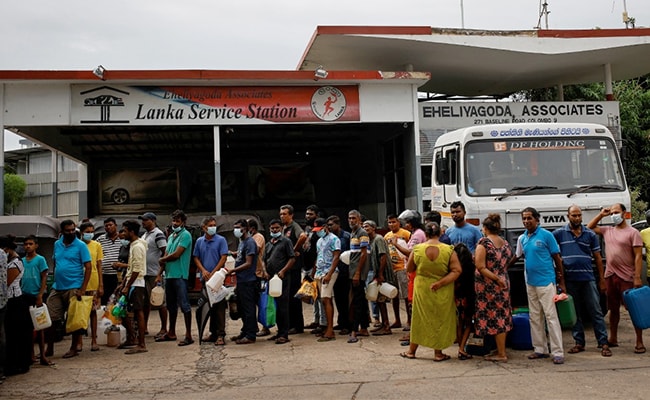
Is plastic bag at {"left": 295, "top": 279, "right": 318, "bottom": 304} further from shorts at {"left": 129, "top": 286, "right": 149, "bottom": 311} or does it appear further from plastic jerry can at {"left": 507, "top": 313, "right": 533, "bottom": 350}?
plastic jerry can at {"left": 507, "top": 313, "right": 533, "bottom": 350}

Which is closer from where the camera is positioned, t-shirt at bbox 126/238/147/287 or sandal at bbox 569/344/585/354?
sandal at bbox 569/344/585/354

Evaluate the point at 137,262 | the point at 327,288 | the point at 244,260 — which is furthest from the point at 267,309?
the point at 137,262

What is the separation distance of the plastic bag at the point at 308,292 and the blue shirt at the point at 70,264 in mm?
2731

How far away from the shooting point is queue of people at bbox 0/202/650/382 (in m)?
6.72

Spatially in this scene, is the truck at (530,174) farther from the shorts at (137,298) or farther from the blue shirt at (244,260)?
the shorts at (137,298)

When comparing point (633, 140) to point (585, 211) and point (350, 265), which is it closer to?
point (585, 211)

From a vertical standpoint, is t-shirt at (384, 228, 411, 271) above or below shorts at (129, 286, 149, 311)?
above

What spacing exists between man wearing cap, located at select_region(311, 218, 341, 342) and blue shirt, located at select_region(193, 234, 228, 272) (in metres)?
1.29

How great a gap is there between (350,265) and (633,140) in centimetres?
1820

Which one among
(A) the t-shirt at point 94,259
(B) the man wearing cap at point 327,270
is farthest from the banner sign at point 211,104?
(B) the man wearing cap at point 327,270

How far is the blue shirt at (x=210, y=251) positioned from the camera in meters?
8.34

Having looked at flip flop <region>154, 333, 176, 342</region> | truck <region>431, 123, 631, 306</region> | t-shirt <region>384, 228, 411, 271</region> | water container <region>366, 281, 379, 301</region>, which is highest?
truck <region>431, 123, 631, 306</region>

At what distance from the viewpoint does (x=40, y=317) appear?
23.3 feet

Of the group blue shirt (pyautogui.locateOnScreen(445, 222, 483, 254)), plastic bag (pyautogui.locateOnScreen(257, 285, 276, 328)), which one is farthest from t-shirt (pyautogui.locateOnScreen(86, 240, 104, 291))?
blue shirt (pyautogui.locateOnScreen(445, 222, 483, 254))
